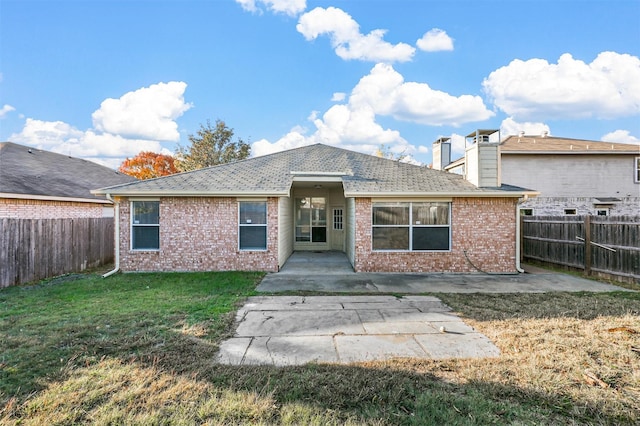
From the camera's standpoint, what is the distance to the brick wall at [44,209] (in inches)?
405

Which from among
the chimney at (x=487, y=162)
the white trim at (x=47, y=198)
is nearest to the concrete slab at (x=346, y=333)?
the chimney at (x=487, y=162)

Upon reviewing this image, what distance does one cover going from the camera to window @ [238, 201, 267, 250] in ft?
32.5

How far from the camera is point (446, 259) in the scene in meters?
9.86

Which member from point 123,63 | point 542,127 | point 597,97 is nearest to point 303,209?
point 123,63

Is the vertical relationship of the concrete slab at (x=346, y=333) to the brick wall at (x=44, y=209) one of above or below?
below

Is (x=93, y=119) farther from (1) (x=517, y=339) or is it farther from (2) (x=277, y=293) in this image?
(1) (x=517, y=339)

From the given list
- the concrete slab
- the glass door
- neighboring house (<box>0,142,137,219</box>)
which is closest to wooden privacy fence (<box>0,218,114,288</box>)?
neighboring house (<box>0,142,137,219</box>)

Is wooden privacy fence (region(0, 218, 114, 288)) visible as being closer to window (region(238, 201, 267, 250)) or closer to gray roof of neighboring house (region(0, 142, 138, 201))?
gray roof of neighboring house (region(0, 142, 138, 201))

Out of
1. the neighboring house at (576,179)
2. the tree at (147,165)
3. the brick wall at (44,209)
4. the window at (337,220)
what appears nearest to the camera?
the brick wall at (44,209)

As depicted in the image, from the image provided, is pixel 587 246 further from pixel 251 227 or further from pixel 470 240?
pixel 251 227

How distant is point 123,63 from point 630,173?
83.3ft

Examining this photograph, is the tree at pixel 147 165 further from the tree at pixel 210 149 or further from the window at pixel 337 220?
the window at pixel 337 220

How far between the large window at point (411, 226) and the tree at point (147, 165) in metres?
29.2

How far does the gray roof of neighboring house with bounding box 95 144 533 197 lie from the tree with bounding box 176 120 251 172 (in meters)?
18.6
